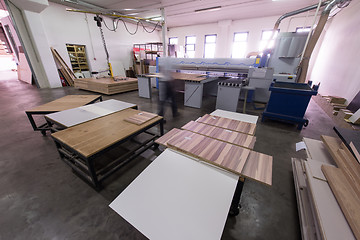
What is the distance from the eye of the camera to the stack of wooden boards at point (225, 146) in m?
0.98

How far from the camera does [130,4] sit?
250 inches

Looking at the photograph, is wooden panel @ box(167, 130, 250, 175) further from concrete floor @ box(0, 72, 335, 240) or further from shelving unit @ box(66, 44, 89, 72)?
shelving unit @ box(66, 44, 89, 72)

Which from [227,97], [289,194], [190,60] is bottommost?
[289,194]

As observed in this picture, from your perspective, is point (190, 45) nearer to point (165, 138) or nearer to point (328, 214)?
point (165, 138)

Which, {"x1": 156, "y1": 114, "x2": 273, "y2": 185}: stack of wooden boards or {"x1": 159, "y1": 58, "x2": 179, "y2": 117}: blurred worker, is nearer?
{"x1": 156, "y1": 114, "x2": 273, "y2": 185}: stack of wooden boards

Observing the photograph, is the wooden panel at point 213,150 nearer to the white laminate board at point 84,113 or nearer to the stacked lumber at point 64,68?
the white laminate board at point 84,113

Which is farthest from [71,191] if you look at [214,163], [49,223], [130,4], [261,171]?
[130,4]

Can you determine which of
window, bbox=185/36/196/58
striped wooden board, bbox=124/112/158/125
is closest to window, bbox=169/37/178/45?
window, bbox=185/36/196/58

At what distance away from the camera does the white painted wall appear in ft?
25.0

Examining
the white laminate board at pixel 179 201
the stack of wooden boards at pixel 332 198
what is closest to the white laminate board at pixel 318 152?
the stack of wooden boards at pixel 332 198

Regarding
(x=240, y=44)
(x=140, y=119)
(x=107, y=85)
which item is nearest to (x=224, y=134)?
(x=140, y=119)

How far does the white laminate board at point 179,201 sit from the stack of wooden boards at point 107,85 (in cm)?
505

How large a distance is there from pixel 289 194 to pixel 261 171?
981 mm

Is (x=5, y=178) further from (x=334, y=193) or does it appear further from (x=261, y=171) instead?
(x=334, y=193)
